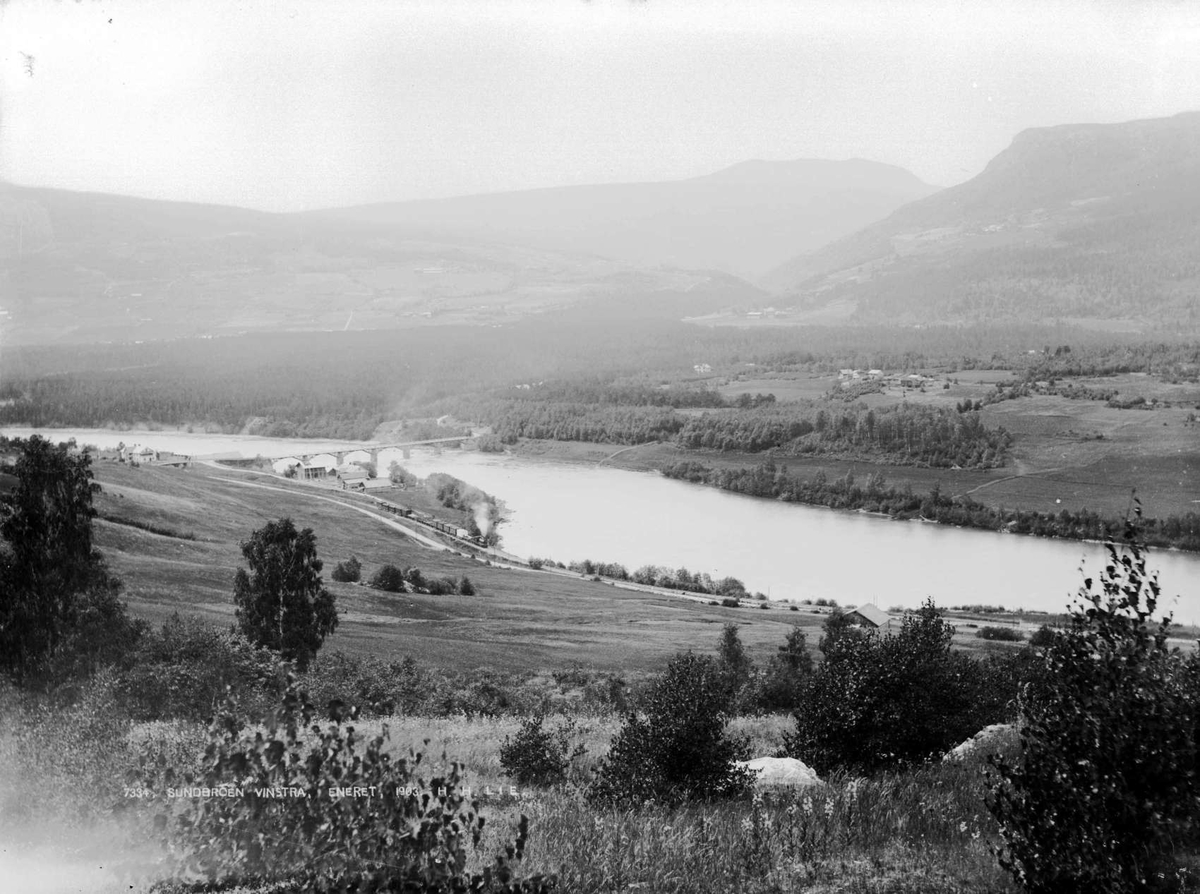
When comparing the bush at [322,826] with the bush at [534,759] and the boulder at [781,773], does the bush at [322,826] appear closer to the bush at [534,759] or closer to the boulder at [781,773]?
the bush at [534,759]

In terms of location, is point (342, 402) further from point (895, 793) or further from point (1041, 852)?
point (1041, 852)

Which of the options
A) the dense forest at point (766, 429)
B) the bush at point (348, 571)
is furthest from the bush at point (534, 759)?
the dense forest at point (766, 429)

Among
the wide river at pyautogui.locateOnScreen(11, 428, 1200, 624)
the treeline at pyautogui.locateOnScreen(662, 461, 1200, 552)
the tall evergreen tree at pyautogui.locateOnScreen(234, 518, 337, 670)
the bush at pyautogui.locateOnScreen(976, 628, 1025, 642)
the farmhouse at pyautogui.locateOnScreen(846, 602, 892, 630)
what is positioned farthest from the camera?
the treeline at pyautogui.locateOnScreen(662, 461, 1200, 552)

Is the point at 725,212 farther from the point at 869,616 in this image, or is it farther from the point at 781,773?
the point at 781,773

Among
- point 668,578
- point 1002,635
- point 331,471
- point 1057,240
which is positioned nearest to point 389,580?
point 331,471

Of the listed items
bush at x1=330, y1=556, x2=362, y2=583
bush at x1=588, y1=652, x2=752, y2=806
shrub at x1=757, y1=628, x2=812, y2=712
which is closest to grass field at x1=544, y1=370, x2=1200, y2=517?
shrub at x1=757, y1=628, x2=812, y2=712

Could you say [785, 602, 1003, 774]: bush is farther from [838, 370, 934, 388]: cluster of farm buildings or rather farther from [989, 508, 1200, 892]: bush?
[838, 370, 934, 388]: cluster of farm buildings

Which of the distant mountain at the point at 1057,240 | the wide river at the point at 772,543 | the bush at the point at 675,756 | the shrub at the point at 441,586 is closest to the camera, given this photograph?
the bush at the point at 675,756
